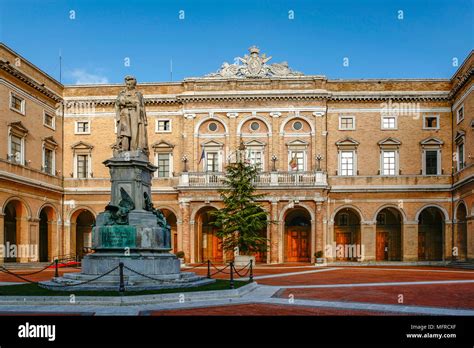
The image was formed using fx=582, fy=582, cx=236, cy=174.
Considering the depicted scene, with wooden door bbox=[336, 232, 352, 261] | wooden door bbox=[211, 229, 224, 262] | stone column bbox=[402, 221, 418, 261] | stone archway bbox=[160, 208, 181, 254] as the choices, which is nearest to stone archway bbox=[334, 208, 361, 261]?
wooden door bbox=[336, 232, 352, 261]

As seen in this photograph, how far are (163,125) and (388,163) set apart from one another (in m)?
18.0

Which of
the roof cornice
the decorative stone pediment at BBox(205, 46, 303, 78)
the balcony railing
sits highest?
the decorative stone pediment at BBox(205, 46, 303, 78)

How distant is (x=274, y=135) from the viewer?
148 ft

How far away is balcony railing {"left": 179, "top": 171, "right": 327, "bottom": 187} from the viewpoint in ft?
143

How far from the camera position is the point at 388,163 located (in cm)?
4531

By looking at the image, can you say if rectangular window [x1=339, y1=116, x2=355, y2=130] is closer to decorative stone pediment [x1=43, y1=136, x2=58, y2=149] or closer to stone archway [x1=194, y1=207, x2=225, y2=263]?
stone archway [x1=194, y1=207, x2=225, y2=263]

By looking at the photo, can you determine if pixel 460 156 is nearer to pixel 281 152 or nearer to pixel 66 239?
pixel 281 152

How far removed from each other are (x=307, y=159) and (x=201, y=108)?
30.0 ft

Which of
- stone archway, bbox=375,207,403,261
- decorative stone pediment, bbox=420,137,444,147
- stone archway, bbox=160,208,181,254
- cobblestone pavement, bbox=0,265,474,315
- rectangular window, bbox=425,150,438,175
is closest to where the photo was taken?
cobblestone pavement, bbox=0,265,474,315

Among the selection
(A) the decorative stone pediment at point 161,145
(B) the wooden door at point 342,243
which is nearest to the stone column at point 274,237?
(B) the wooden door at point 342,243

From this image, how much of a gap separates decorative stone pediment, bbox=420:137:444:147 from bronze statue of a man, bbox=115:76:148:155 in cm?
3081

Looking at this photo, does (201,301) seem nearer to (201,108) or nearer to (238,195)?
(238,195)
